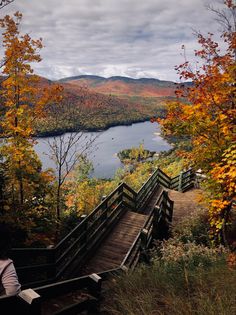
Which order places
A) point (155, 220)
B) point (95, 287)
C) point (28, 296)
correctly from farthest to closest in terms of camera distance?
point (155, 220), point (95, 287), point (28, 296)

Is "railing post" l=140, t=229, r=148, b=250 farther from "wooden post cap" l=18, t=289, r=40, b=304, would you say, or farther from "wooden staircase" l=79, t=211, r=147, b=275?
"wooden post cap" l=18, t=289, r=40, b=304

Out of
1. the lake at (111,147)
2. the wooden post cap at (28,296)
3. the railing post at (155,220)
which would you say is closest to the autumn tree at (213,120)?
the railing post at (155,220)

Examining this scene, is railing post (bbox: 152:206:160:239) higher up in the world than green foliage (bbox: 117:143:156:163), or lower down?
lower down

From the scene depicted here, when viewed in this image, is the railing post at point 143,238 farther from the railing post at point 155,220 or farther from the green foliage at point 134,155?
the green foliage at point 134,155

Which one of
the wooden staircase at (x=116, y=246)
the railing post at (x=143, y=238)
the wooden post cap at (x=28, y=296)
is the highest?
the wooden post cap at (x=28, y=296)

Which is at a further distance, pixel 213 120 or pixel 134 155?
pixel 134 155

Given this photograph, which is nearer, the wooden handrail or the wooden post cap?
the wooden post cap

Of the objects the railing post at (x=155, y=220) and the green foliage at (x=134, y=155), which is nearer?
the railing post at (x=155, y=220)

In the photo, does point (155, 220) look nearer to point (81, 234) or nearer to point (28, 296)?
point (81, 234)

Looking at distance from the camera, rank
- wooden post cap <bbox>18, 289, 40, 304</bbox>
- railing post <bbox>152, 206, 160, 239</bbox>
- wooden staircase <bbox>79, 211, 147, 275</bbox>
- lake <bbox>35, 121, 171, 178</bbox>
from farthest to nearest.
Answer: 1. lake <bbox>35, 121, 171, 178</bbox>
2. railing post <bbox>152, 206, 160, 239</bbox>
3. wooden staircase <bbox>79, 211, 147, 275</bbox>
4. wooden post cap <bbox>18, 289, 40, 304</bbox>

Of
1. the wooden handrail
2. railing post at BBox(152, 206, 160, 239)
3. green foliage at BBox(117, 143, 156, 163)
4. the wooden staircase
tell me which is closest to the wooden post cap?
the wooden handrail

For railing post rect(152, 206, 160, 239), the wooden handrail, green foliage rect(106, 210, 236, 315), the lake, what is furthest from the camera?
the lake

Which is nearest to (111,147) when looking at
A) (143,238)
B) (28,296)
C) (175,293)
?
(143,238)

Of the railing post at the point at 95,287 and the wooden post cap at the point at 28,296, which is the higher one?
the wooden post cap at the point at 28,296
